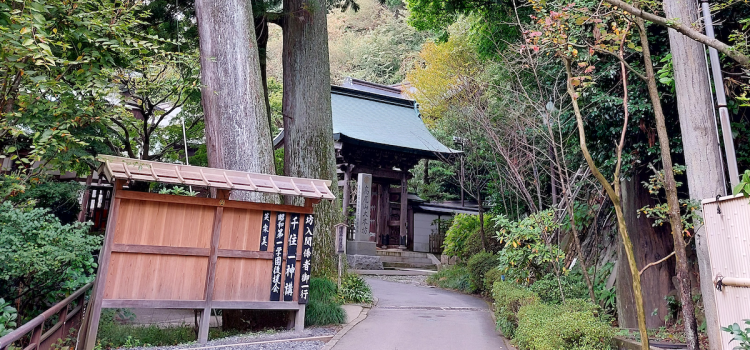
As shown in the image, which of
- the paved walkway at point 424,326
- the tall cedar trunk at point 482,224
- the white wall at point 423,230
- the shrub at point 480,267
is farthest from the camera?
the white wall at point 423,230

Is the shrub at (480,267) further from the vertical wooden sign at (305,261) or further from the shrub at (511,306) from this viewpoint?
the vertical wooden sign at (305,261)

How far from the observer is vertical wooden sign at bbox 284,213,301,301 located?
6116 millimetres

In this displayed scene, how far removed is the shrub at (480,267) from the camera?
36.3 ft

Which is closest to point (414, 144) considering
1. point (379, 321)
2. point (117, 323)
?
point (379, 321)

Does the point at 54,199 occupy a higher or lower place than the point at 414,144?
lower

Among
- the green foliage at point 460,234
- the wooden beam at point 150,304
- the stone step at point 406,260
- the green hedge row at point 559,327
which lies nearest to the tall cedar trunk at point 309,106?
the wooden beam at point 150,304

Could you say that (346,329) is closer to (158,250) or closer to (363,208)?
(158,250)

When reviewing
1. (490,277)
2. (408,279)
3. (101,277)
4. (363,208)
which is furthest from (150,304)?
(363,208)

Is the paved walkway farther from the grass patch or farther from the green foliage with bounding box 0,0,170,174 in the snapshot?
the green foliage with bounding box 0,0,170,174

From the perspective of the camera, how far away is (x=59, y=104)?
15.8ft

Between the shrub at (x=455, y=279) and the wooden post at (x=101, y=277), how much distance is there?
8622mm

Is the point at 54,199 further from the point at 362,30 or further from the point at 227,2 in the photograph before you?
the point at 362,30

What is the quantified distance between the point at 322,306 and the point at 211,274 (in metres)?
1.75

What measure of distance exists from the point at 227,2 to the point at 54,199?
5.15 m
